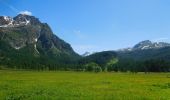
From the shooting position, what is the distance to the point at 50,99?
38.8 meters

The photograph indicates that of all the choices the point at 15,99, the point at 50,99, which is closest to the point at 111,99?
the point at 50,99

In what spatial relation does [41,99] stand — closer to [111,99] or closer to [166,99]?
[111,99]

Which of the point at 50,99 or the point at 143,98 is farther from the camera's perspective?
the point at 143,98

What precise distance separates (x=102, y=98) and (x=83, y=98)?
2.22 metres

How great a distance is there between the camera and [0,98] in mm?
38344

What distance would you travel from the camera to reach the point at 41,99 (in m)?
38.4

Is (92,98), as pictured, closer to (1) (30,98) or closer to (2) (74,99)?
(2) (74,99)

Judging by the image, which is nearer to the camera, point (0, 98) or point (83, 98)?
point (0, 98)

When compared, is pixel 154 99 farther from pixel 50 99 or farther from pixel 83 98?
pixel 50 99

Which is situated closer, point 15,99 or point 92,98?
point 15,99

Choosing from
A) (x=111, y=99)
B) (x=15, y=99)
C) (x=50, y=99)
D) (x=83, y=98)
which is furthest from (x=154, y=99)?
(x=15, y=99)

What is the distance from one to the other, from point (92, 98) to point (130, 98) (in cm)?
458

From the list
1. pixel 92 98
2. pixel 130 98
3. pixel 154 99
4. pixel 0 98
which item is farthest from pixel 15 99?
pixel 154 99

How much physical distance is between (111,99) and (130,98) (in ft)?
9.36
